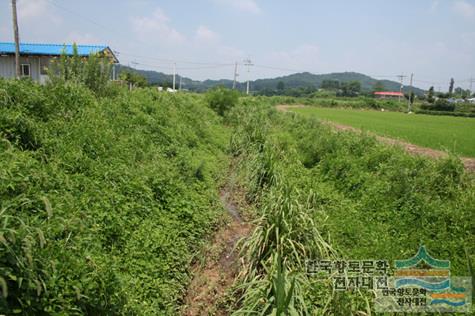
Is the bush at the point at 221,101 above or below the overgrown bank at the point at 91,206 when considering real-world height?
above

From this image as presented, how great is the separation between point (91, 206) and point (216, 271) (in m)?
2.01

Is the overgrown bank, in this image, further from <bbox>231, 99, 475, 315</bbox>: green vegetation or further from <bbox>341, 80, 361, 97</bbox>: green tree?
<bbox>341, 80, 361, 97</bbox>: green tree

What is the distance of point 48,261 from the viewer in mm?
2447

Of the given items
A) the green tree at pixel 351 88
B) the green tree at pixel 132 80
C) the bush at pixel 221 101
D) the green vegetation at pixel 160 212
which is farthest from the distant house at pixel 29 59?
the green tree at pixel 351 88

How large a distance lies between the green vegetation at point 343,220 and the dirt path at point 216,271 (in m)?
0.30

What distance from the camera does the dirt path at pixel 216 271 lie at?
4.03 metres

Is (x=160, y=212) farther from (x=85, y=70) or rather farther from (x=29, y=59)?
(x=29, y=59)

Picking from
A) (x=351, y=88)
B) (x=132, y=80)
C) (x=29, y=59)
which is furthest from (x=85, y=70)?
(x=351, y=88)

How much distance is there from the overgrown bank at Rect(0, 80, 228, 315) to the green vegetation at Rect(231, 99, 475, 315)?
1123mm

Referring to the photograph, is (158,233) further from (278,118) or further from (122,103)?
(278,118)

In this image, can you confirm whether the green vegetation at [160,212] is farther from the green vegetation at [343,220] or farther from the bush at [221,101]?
the bush at [221,101]

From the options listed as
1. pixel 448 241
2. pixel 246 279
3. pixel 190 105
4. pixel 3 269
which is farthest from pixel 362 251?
pixel 190 105

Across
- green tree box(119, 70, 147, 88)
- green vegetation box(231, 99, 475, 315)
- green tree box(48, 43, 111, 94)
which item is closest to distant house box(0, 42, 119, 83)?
green tree box(119, 70, 147, 88)

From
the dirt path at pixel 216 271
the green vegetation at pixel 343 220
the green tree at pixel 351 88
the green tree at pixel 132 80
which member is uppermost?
the green tree at pixel 351 88
